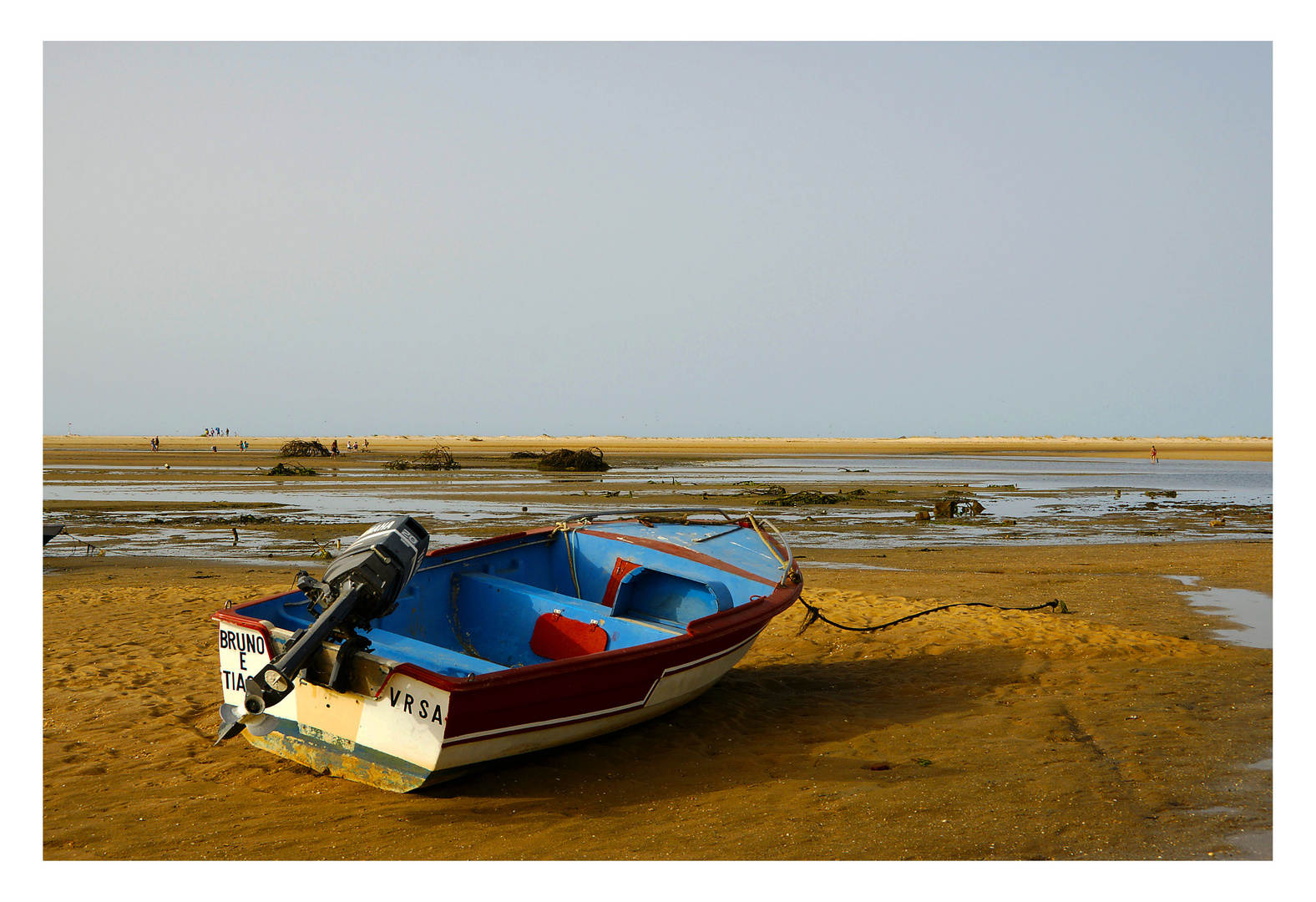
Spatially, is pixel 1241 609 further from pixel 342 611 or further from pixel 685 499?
pixel 685 499

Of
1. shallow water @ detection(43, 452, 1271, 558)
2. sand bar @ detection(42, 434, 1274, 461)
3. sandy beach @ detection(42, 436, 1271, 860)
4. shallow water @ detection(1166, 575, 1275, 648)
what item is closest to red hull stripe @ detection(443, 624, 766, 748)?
sandy beach @ detection(42, 436, 1271, 860)

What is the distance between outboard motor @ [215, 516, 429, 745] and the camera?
476cm

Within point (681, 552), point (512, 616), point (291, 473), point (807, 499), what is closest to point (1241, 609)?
point (681, 552)

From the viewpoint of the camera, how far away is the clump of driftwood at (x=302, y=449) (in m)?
55.1

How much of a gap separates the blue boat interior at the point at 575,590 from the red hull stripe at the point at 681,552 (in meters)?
0.01

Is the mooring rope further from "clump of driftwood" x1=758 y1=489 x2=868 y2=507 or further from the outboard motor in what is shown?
"clump of driftwood" x1=758 y1=489 x2=868 y2=507

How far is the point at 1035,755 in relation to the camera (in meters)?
6.06

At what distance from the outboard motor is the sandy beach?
2.42 ft

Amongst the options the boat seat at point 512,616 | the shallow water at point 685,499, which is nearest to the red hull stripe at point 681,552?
the boat seat at point 512,616

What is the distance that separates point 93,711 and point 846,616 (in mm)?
7681

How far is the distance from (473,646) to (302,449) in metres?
53.2

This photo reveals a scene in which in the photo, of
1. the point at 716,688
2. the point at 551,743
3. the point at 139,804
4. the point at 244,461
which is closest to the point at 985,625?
the point at 716,688

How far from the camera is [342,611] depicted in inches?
195

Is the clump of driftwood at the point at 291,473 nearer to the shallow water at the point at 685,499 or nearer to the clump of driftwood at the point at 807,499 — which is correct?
the shallow water at the point at 685,499
